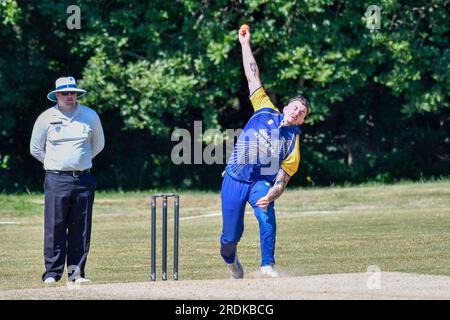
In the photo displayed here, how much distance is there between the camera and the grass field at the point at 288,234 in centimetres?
1694

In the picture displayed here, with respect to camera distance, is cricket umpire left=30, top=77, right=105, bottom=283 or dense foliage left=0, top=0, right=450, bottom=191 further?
dense foliage left=0, top=0, right=450, bottom=191

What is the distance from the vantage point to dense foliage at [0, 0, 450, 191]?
31.9m

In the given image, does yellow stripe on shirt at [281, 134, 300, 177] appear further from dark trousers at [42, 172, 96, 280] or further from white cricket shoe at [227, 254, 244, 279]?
dark trousers at [42, 172, 96, 280]

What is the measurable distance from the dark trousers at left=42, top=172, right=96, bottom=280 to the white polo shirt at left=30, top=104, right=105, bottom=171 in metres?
Answer: 0.16

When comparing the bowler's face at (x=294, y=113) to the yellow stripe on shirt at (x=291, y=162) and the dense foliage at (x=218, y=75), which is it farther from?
the dense foliage at (x=218, y=75)

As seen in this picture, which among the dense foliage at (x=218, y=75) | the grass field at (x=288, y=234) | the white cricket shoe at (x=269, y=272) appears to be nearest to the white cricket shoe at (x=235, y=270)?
the white cricket shoe at (x=269, y=272)

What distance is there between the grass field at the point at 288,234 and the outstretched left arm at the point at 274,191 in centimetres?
170

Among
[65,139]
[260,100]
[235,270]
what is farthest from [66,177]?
[260,100]

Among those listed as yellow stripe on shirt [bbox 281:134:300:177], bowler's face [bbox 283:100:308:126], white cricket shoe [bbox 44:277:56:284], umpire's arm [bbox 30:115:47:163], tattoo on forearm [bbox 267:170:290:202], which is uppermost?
bowler's face [bbox 283:100:308:126]

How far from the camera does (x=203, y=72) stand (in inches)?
1270

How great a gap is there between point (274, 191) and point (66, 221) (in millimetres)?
2371

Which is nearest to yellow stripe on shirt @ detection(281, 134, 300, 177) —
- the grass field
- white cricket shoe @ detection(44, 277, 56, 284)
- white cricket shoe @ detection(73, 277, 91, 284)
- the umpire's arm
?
the grass field

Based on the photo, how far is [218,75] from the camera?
3225 centimetres
